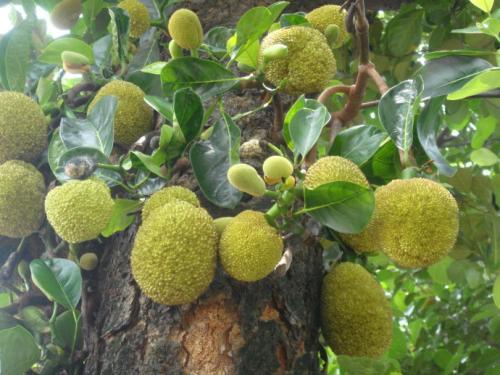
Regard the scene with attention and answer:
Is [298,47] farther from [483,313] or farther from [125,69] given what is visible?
[483,313]

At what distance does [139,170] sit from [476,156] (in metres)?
0.79

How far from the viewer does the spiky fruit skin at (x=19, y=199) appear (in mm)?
1050

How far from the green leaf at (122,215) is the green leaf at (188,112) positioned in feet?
0.47

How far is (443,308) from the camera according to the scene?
1.90m

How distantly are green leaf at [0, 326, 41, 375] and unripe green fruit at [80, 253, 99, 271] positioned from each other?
0.52 feet

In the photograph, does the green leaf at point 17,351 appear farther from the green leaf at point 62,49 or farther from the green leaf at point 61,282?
the green leaf at point 62,49

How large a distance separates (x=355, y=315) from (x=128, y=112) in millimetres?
578

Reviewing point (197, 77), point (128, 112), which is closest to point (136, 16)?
point (128, 112)

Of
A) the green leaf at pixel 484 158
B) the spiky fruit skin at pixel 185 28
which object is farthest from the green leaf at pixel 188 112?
the green leaf at pixel 484 158

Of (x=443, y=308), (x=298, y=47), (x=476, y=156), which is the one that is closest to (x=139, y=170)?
(x=298, y=47)

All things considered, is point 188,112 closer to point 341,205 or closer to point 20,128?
point 341,205

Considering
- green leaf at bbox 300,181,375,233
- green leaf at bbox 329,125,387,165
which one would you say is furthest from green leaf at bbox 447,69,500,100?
green leaf at bbox 300,181,375,233

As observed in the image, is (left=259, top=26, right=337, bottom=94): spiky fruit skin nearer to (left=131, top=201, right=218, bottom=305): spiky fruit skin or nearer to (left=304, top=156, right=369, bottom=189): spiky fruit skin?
(left=304, top=156, right=369, bottom=189): spiky fruit skin

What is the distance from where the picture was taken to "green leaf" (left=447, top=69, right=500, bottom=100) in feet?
2.73
